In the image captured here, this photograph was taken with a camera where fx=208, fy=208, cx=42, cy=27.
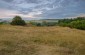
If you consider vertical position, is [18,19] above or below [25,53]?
above

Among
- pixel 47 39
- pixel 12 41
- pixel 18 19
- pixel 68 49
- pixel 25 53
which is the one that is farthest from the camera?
pixel 18 19

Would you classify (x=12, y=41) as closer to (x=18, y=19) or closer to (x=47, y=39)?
(x=47, y=39)

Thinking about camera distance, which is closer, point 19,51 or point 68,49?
point 19,51

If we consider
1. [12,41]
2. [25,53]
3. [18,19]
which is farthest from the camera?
[18,19]

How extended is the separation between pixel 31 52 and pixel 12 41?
2.94 metres

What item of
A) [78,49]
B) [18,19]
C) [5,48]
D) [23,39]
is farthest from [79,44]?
[18,19]

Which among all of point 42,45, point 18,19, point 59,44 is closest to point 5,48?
point 42,45

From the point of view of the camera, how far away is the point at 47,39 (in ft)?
57.7

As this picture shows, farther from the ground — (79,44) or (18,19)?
(18,19)

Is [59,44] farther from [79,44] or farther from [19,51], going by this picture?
[19,51]

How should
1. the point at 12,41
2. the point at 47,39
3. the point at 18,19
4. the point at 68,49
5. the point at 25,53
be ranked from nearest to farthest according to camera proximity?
the point at 25,53 < the point at 68,49 < the point at 12,41 < the point at 47,39 < the point at 18,19

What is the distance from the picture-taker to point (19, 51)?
13.7m

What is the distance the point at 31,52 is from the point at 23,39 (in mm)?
3352

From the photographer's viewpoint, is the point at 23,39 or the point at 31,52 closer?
the point at 31,52
